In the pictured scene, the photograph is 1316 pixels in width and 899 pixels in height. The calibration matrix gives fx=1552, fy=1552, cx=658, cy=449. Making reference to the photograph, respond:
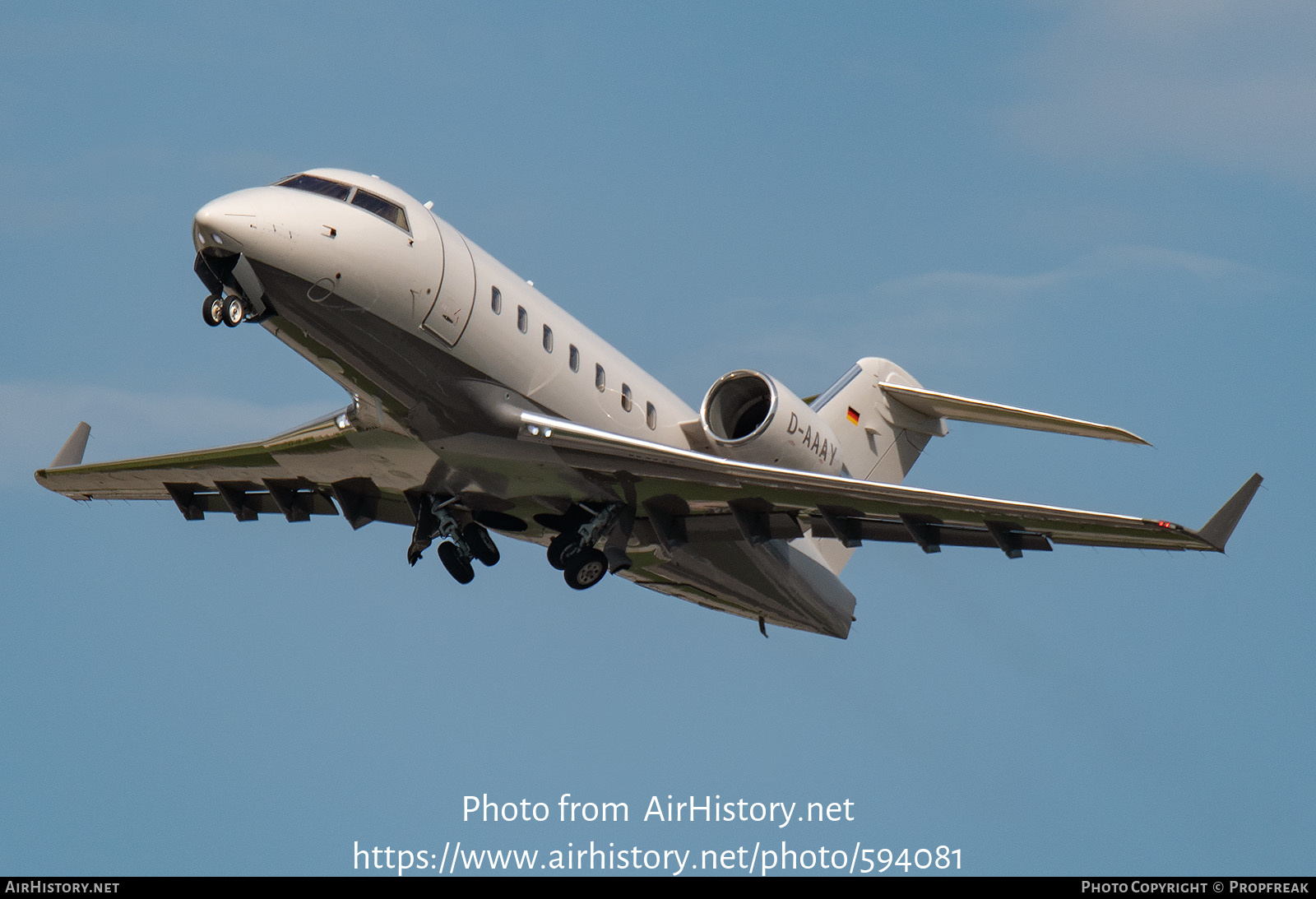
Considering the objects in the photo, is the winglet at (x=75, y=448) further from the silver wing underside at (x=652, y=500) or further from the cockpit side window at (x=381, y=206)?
the cockpit side window at (x=381, y=206)

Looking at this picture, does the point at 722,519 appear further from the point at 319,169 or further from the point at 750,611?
the point at 319,169

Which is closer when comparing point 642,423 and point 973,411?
point 642,423

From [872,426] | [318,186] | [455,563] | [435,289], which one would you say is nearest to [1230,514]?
[435,289]

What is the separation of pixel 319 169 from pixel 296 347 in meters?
1.91

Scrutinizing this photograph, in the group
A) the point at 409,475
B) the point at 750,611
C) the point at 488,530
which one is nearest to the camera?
the point at 409,475

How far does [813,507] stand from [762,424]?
1170mm

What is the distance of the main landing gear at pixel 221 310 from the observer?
1555 centimetres

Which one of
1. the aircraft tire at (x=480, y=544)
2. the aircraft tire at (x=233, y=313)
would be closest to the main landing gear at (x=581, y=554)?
the aircraft tire at (x=480, y=544)

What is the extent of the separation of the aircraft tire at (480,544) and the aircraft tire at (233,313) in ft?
16.4

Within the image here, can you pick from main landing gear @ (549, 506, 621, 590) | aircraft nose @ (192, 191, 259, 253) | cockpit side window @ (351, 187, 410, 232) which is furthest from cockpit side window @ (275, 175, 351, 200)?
main landing gear @ (549, 506, 621, 590)

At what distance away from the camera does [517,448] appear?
17.5 m

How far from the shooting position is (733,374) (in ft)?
62.2

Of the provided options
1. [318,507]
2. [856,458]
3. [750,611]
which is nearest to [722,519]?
[750,611]

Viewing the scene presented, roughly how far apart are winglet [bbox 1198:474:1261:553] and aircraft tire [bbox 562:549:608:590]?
7.05 meters
